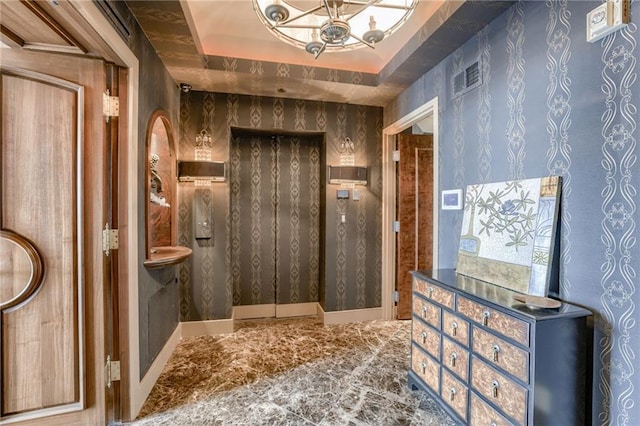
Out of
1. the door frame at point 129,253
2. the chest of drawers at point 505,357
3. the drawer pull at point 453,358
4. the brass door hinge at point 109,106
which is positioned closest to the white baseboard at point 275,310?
the door frame at point 129,253

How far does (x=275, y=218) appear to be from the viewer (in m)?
3.81

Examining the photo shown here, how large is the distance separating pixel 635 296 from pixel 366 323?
2.63 metres

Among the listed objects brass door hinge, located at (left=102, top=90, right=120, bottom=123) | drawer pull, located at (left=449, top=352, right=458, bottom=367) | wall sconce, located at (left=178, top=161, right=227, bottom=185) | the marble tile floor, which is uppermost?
brass door hinge, located at (left=102, top=90, right=120, bottom=123)

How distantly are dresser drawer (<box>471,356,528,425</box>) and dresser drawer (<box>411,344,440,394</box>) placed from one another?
0.34m

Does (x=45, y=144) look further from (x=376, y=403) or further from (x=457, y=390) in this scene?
(x=457, y=390)

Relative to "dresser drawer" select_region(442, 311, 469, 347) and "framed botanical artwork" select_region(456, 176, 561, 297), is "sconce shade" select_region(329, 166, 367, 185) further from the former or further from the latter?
"dresser drawer" select_region(442, 311, 469, 347)

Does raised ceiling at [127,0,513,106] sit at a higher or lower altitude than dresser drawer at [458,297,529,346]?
higher

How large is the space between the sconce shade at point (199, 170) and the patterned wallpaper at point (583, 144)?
2.46 meters

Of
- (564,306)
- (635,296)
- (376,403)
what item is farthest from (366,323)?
(635,296)

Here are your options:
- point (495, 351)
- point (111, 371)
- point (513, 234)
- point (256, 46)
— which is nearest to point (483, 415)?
point (495, 351)

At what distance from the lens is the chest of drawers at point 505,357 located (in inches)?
52.1

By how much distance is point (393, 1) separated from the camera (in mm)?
1895

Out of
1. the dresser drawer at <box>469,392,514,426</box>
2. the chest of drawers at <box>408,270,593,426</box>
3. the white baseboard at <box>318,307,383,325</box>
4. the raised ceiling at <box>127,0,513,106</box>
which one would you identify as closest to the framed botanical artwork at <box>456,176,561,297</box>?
the chest of drawers at <box>408,270,593,426</box>

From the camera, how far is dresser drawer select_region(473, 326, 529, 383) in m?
1.36
